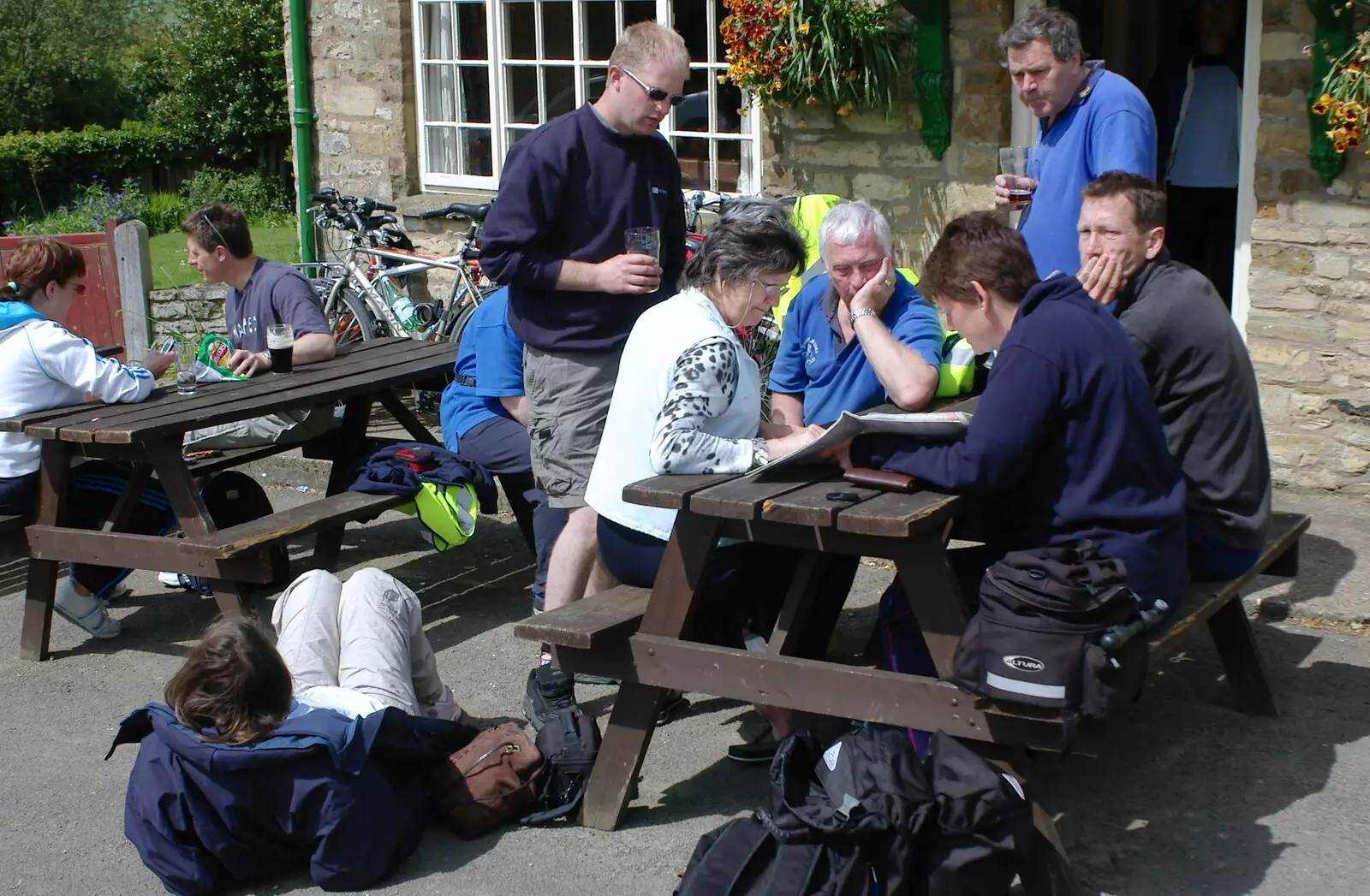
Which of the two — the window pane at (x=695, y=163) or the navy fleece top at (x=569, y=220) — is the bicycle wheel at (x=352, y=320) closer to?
the window pane at (x=695, y=163)

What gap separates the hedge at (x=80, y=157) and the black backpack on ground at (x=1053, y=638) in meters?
21.9

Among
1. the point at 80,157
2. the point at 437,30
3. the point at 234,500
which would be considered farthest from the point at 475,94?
the point at 80,157

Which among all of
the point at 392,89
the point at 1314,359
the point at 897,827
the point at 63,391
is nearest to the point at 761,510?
the point at 897,827

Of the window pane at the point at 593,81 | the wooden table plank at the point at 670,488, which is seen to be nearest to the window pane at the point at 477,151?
the window pane at the point at 593,81

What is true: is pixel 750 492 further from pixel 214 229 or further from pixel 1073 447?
pixel 214 229

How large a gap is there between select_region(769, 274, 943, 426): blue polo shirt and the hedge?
800 inches

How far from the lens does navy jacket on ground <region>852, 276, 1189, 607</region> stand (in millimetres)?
3168

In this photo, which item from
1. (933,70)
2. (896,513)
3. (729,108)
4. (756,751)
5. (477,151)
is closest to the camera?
(896,513)

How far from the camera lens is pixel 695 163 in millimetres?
8312

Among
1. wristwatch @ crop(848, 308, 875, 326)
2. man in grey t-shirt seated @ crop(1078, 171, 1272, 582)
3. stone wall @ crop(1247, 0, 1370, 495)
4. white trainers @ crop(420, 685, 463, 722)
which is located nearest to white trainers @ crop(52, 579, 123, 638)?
white trainers @ crop(420, 685, 463, 722)

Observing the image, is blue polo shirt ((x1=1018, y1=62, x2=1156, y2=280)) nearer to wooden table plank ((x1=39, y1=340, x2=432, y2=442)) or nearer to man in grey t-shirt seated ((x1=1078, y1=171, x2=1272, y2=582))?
man in grey t-shirt seated ((x1=1078, y1=171, x2=1272, y2=582))

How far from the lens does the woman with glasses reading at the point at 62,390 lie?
16.1ft

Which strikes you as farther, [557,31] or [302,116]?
[302,116]

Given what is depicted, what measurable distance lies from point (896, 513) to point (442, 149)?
7003 mm
